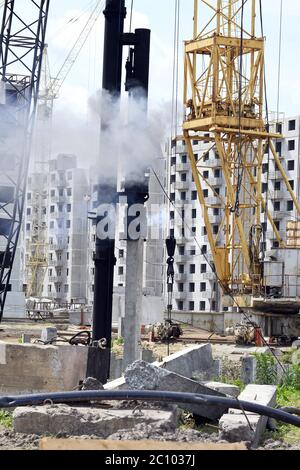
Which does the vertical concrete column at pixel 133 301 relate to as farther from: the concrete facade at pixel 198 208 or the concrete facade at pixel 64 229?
the concrete facade at pixel 64 229

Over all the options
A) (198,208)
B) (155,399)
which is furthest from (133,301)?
(198,208)

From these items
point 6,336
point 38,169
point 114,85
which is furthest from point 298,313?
point 38,169

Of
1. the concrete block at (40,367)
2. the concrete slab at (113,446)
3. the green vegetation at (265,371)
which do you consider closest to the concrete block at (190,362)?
the green vegetation at (265,371)

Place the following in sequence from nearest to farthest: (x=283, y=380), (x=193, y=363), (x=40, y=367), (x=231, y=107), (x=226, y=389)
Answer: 1. (x=226, y=389)
2. (x=40, y=367)
3. (x=193, y=363)
4. (x=283, y=380)
5. (x=231, y=107)

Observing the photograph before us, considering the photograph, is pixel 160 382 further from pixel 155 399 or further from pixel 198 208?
Answer: pixel 198 208

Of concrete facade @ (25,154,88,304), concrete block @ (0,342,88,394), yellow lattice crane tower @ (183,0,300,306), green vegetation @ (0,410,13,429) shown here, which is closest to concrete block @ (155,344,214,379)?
concrete block @ (0,342,88,394)

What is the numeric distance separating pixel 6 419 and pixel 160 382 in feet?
6.96

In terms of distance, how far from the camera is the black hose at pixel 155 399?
40.7 ft

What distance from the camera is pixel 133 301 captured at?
21094 millimetres

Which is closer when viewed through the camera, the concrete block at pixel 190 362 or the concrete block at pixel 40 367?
the concrete block at pixel 190 362

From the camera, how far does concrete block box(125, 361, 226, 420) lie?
13.5m

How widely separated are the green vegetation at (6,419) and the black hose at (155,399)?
2.18 ft
